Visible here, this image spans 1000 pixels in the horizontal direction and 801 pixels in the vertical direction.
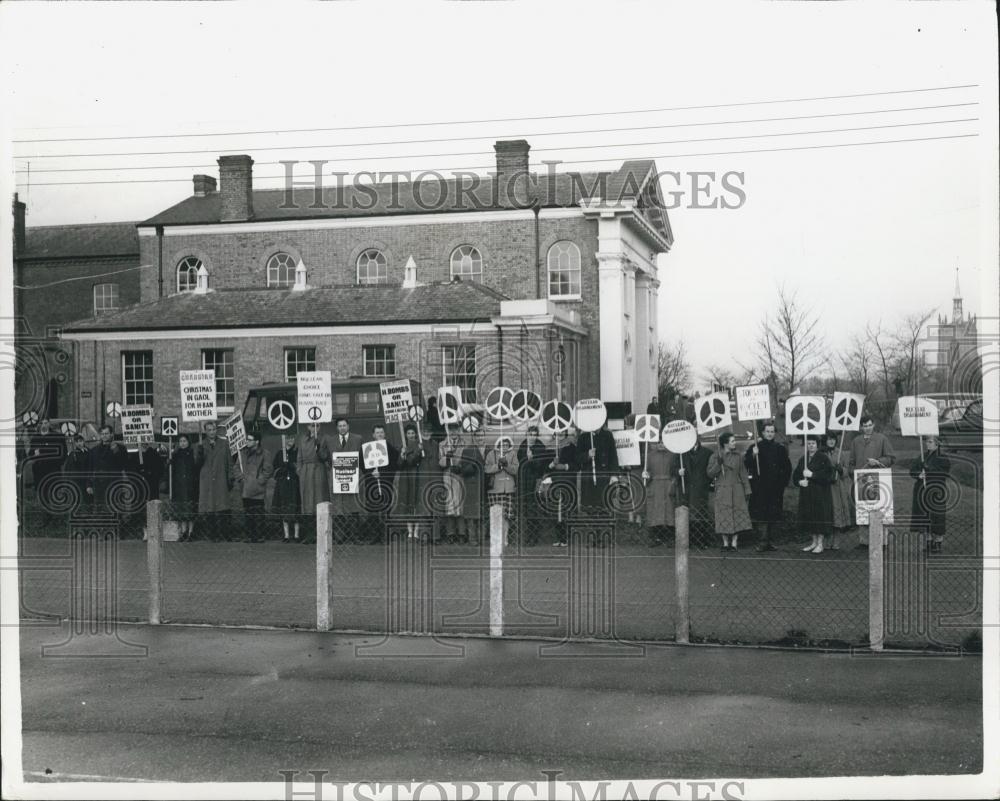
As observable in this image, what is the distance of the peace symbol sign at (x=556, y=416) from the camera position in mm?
15500

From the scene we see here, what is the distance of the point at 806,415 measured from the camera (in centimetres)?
1338

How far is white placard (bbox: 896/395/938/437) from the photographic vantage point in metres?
12.8

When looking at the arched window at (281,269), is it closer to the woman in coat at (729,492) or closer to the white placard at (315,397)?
the white placard at (315,397)

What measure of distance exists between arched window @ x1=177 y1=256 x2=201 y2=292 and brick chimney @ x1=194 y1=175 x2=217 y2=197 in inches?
103

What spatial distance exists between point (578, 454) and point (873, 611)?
7.05 metres

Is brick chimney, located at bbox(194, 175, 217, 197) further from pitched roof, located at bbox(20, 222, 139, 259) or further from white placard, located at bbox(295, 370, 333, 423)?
white placard, located at bbox(295, 370, 333, 423)

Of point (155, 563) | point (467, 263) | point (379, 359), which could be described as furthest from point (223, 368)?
point (155, 563)

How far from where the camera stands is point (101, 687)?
25.8 ft

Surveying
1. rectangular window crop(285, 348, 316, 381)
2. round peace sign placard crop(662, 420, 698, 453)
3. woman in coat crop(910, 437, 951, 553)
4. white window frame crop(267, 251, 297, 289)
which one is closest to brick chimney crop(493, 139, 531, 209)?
white window frame crop(267, 251, 297, 289)

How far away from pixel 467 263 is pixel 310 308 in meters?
5.86

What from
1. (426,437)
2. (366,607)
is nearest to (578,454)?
(426,437)

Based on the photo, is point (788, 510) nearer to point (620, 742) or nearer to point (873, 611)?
point (873, 611)

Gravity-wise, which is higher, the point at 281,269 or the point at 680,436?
the point at 281,269

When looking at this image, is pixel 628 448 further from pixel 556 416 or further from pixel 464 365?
pixel 464 365
